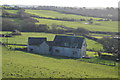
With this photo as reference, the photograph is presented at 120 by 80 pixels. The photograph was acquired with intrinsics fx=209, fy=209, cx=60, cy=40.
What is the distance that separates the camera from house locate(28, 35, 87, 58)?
50925mm

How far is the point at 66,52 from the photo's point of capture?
5184 cm

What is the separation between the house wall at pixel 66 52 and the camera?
5047cm

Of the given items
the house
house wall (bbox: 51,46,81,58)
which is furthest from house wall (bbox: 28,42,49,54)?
house wall (bbox: 51,46,81,58)

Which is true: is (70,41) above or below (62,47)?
above

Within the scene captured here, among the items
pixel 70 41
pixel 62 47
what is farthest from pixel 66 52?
pixel 70 41

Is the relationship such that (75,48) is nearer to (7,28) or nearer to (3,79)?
(3,79)

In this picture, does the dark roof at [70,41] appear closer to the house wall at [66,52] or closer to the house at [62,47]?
the house at [62,47]

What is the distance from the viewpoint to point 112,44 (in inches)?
2416

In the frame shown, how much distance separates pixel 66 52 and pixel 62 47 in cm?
165

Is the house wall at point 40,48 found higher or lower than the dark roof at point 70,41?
lower

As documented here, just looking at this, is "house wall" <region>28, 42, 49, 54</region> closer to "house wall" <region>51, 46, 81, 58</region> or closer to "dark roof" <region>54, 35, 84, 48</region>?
"house wall" <region>51, 46, 81, 58</region>

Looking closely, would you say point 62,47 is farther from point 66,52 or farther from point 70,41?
point 70,41

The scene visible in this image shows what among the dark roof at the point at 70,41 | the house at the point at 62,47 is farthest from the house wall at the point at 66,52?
the dark roof at the point at 70,41

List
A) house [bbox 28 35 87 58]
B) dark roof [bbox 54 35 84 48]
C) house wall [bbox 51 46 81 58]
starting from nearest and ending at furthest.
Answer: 1. house wall [bbox 51 46 81 58]
2. house [bbox 28 35 87 58]
3. dark roof [bbox 54 35 84 48]
